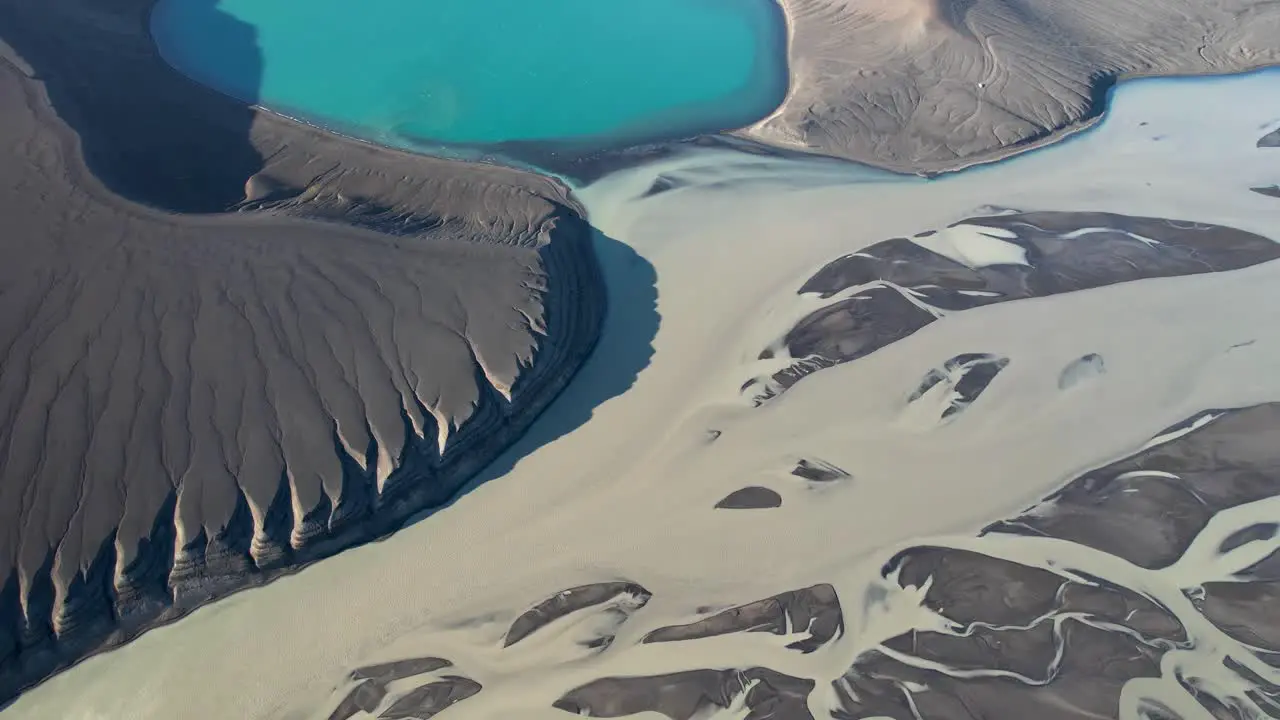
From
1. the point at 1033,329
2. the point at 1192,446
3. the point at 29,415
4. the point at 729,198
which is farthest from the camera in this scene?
the point at 729,198

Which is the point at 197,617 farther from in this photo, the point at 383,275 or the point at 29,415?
the point at 383,275

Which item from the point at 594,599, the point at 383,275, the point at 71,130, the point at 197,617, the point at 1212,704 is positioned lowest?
the point at 1212,704

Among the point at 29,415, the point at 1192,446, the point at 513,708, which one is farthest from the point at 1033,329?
the point at 29,415

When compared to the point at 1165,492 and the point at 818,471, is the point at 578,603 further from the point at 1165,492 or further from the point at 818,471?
the point at 1165,492

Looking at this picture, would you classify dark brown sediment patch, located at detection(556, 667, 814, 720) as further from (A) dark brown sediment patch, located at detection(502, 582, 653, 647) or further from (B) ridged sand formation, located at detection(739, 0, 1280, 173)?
(B) ridged sand formation, located at detection(739, 0, 1280, 173)

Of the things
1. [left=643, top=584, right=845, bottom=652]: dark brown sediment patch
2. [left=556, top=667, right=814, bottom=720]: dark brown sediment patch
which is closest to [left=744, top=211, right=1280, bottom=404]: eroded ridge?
[left=643, top=584, right=845, bottom=652]: dark brown sediment patch

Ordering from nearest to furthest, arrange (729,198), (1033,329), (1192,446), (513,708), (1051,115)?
(513,708), (1192,446), (1033,329), (729,198), (1051,115)
